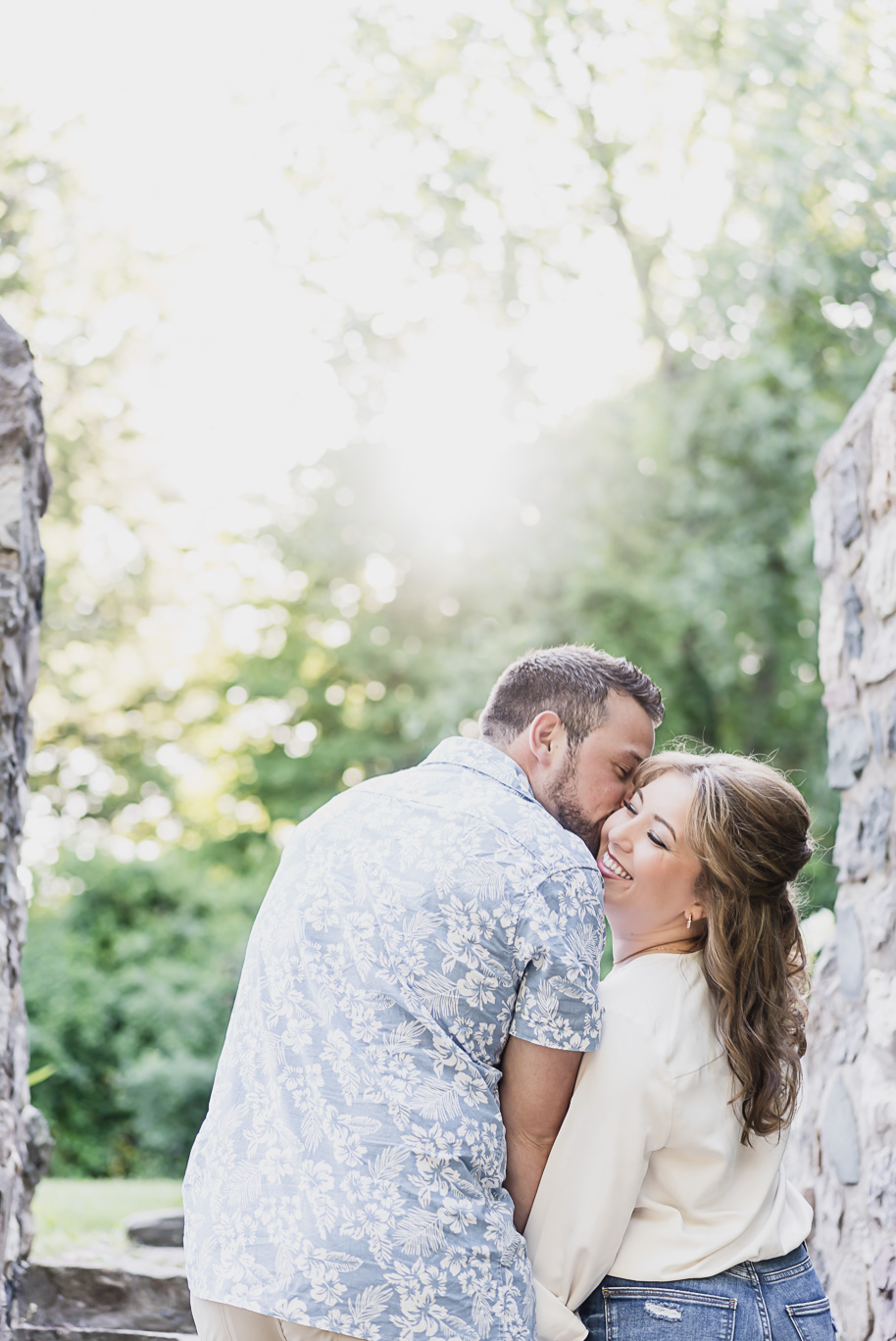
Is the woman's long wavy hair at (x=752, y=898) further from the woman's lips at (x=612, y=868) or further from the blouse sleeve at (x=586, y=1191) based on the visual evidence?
the blouse sleeve at (x=586, y=1191)

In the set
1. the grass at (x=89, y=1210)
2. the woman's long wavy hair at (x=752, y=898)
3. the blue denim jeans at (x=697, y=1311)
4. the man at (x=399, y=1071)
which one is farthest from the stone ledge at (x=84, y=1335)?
the woman's long wavy hair at (x=752, y=898)

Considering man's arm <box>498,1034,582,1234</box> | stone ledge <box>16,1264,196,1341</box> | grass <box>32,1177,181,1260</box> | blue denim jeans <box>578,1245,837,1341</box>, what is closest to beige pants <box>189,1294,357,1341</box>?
man's arm <box>498,1034,582,1234</box>

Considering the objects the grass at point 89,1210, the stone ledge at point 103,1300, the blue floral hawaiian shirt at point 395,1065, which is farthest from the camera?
the grass at point 89,1210

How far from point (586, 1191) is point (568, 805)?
24.8 inches

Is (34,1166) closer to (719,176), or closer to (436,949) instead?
(436,949)

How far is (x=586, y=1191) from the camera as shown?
68.2 inches

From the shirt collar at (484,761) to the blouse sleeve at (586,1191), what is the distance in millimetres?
407

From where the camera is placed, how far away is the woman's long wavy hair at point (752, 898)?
1.95m

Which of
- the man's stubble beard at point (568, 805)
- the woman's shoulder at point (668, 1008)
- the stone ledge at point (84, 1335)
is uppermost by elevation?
the man's stubble beard at point (568, 805)

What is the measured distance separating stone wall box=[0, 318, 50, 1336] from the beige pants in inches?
45.9

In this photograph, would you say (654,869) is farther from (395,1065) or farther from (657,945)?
(395,1065)

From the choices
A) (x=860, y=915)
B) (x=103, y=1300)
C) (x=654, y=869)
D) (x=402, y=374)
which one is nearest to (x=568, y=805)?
(x=654, y=869)

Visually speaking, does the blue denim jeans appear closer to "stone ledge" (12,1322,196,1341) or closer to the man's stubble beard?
the man's stubble beard

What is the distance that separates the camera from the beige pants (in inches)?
62.2
